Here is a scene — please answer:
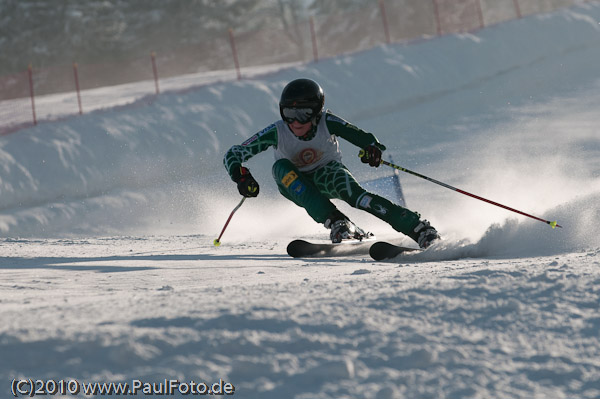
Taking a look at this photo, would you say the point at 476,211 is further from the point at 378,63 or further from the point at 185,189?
the point at 378,63

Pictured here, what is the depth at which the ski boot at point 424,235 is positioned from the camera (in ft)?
14.6

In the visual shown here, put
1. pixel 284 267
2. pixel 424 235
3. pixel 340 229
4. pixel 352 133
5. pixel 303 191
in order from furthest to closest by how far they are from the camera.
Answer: pixel 352 133
pixel 303 191
pixel 340 229
pixel 424 235
pixel 284 267

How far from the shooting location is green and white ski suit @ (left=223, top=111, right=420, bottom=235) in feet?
16.2

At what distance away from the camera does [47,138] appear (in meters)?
11.6

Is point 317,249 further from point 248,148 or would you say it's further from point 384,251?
point 248,148

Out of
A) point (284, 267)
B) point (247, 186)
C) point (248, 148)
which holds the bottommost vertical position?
point (284, 267)

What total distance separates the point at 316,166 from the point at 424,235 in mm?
1219

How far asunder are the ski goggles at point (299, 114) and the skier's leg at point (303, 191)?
0.31 metres

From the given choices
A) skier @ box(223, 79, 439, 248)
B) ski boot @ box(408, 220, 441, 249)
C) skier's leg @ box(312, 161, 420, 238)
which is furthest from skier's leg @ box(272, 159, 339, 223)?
ski boot @ box(408, 220, 441, 249)

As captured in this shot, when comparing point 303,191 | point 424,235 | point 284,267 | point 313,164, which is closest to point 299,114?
point 313,164

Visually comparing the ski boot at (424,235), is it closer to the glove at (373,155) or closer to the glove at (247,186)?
the glove at (373,155)

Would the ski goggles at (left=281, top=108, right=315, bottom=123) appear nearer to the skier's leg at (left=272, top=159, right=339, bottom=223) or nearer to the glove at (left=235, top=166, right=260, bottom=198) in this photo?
the skier's leg at (left=272, top=159, right=339, bottom=223)

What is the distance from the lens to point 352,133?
17.4 ft

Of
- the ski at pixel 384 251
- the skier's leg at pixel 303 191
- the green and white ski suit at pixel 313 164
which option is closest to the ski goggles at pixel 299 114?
the green and white ski suit at pixel 313 164
